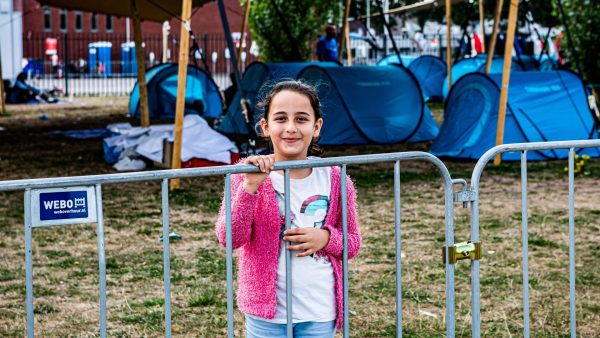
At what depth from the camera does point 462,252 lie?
4035 mm

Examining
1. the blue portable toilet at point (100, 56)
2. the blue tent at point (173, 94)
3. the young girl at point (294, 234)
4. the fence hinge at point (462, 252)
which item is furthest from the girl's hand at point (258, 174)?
the blue portable toilet at point (100, 56)

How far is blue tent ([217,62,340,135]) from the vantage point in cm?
1559

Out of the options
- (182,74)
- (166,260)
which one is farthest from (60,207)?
(182,74)

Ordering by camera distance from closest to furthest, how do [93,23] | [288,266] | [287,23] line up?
1. [288,266]
2. [287,23]
3. [93,23]

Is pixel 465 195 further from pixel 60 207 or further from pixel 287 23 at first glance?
pixel 287 23

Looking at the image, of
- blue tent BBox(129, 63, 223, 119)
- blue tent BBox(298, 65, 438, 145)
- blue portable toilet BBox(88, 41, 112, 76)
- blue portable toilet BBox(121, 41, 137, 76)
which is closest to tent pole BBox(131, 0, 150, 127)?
blue tent BBox(298, 65, 438, 145)

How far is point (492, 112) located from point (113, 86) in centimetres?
2637

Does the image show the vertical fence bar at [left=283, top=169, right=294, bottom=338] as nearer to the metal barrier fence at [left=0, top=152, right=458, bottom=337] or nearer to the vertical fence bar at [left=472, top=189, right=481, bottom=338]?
the metal barrier fence at [left=0, top=152, right=458, bottom=337]

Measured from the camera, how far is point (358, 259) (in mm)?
7176

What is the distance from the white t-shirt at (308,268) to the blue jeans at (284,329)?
0.03 metres

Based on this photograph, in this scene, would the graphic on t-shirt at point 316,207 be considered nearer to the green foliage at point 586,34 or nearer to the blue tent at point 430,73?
the green foliage at point 586,34

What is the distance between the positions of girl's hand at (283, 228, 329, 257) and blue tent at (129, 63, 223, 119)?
1629 cm

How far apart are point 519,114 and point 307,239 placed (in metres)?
9.59

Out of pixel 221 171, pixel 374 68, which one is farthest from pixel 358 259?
pixel 374 68
